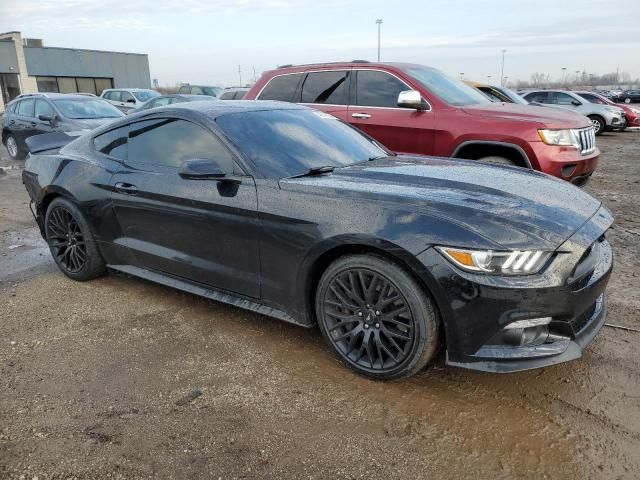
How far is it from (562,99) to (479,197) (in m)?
17.5

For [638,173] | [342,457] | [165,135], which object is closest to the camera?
[342,457]

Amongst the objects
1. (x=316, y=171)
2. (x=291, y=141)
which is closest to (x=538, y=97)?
(x=291, y=141)

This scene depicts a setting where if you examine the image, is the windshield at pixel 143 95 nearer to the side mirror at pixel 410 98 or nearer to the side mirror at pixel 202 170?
the side mirror at pixel 410 98

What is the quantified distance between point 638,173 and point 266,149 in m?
9.23

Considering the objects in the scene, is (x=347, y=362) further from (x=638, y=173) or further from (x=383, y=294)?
(x=638, y=173)

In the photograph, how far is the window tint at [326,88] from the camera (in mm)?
6754

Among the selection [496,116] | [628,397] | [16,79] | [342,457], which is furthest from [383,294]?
[16,79]

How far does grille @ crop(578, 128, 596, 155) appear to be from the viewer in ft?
19.1

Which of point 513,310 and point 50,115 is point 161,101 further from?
point 513,310

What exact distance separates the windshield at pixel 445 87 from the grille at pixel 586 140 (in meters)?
1.20

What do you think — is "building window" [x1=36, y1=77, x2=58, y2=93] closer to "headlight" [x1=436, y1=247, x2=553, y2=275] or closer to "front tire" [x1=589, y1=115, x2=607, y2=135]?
"front tire" [x1=589, y1=115, x2=607, y2=135]

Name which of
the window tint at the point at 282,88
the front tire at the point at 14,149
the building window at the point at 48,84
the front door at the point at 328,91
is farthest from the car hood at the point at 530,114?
the building window at the point at 48,84

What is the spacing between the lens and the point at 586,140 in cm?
596

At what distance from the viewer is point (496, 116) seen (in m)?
5.72
